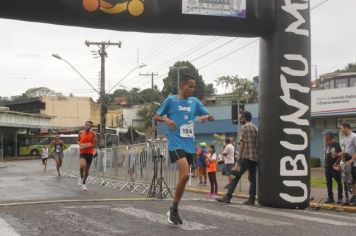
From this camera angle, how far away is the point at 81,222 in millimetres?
7059

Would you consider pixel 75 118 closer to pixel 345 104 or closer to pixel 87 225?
pixel 345 104

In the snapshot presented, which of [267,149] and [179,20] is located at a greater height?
[179,20]

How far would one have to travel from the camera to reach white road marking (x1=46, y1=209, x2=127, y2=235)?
637cm

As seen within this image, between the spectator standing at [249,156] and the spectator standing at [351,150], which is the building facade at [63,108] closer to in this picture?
the spectator standing at [249,156]

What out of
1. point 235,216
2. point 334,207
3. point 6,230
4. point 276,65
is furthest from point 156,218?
point 334,207

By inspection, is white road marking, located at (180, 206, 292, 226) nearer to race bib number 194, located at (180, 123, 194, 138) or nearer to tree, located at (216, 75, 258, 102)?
race bib number 194, located at (180, 123, 194, 138)

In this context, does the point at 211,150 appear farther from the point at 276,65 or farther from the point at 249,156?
the point at 276,65

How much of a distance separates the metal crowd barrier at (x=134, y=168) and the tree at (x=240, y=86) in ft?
151

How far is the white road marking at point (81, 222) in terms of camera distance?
6.37 metres

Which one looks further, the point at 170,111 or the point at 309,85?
the point at 309,85

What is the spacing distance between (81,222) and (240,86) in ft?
210

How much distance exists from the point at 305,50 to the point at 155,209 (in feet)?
14.1

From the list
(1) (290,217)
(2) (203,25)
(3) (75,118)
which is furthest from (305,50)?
(3) (75,118)

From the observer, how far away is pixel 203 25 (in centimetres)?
1020
